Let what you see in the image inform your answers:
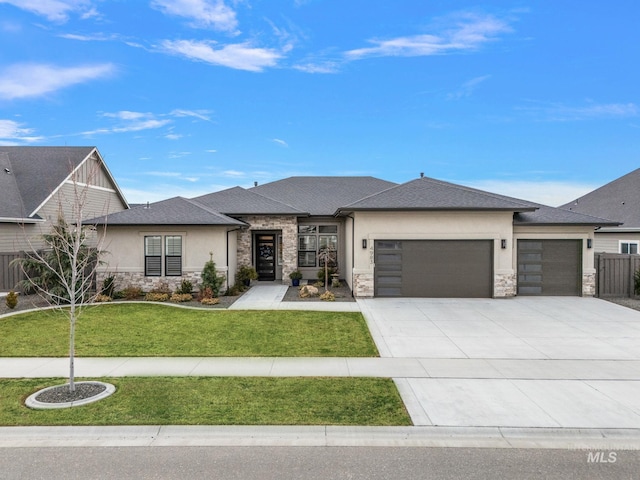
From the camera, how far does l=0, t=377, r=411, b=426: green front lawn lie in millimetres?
5121

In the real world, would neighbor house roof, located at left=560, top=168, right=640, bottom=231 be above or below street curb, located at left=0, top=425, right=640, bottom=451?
above

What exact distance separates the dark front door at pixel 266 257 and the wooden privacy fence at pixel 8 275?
10.2 metres

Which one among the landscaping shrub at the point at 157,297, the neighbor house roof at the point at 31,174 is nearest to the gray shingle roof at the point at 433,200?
the landscaping shrub at the point at 157,297

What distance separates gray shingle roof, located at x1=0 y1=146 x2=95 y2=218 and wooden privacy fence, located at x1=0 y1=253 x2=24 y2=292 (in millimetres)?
2618

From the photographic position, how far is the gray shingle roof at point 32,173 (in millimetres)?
18688

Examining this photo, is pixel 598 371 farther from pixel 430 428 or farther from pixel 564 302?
pixel 564 302

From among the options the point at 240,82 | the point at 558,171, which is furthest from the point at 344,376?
the point at 558,171

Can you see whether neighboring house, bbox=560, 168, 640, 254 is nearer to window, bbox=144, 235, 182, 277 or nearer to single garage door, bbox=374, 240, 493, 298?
single garage door, bbox=374, 240, 493, 298

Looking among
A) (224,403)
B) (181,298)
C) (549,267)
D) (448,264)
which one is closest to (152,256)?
(181,298)

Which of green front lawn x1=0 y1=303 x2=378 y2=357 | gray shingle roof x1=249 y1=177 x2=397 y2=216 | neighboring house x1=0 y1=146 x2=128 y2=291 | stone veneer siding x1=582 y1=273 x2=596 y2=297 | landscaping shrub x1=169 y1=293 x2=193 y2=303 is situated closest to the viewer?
green front lawn x1=0 y1=303 x2=378 y2=357

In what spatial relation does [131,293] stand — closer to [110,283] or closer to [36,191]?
[110,283]

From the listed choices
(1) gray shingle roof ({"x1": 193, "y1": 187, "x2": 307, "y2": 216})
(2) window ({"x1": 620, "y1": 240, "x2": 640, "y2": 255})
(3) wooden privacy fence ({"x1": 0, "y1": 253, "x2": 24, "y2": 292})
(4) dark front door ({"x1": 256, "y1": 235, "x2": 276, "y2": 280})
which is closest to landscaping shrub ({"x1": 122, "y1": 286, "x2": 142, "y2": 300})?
(3) wooden privacy fence ({"x1": 0, "y1": 253, "x2": 24, "y2": 292})

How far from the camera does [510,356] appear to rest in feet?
26.5

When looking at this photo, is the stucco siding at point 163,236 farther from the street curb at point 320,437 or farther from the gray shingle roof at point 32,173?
the street curb at point 320,437
